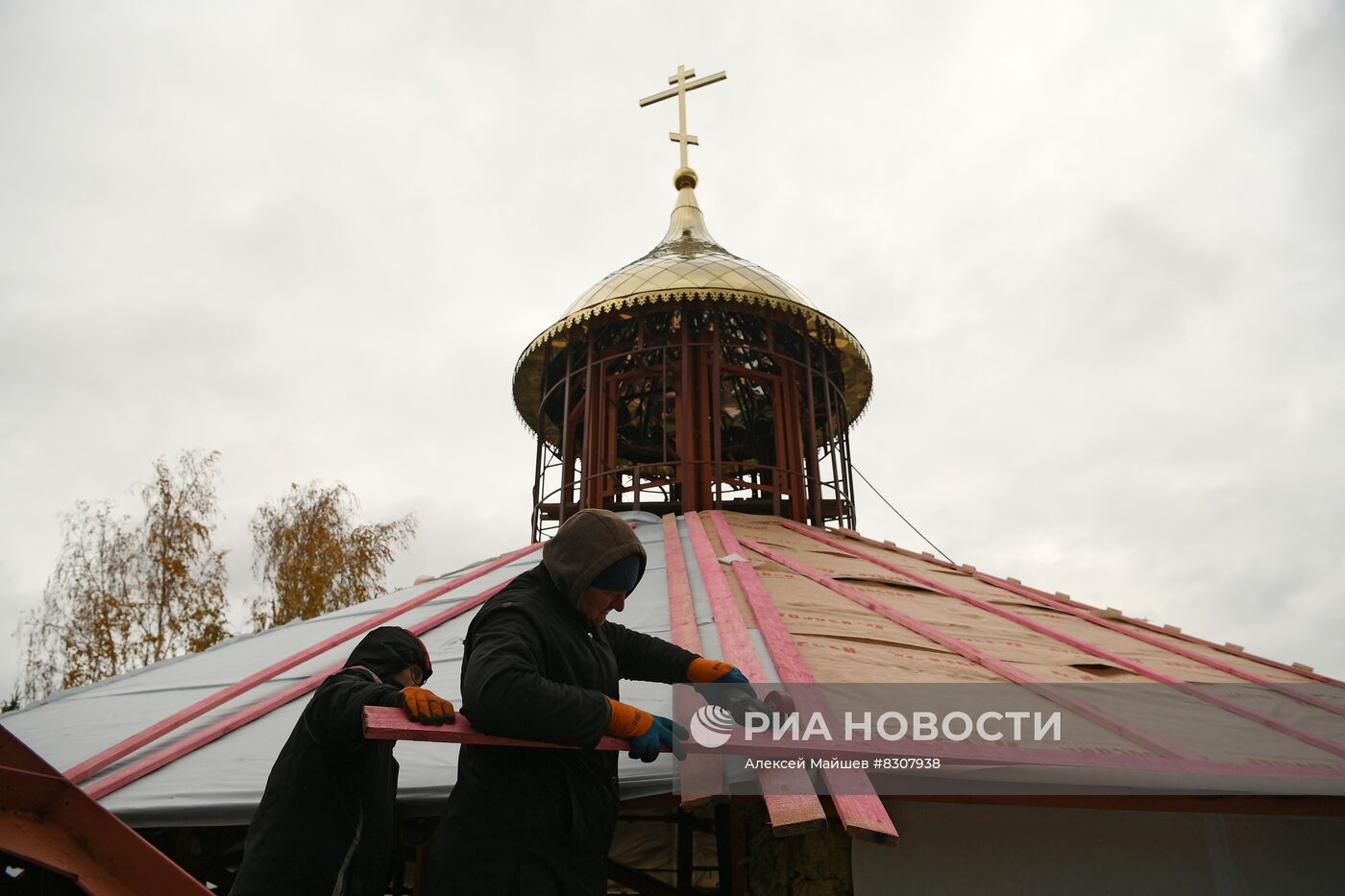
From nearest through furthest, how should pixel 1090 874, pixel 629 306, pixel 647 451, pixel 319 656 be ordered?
1. pixel 1090 874
2. pixel 319 656
3. pixel 629 306
4. pixel 647 451

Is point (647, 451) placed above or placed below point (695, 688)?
above

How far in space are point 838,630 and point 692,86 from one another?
8.30 metres

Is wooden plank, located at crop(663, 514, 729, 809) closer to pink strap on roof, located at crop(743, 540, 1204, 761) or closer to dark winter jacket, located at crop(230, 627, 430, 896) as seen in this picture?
pink strap on roof, located at crop(743, 540, 1204, 761)

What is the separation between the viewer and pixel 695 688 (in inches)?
122

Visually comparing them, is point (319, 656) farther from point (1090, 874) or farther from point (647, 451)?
point (647, 451)

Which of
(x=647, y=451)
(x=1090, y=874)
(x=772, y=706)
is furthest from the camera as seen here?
(x=647, y=451)

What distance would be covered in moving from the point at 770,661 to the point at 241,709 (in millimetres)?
2503

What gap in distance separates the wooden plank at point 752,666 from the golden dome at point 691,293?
221 centimetres

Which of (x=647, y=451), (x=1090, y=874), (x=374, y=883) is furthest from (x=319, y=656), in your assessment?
(x=647, y=451)

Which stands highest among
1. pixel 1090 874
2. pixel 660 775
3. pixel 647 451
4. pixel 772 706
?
pixel 647 451

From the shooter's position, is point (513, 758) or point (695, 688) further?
point (695, 688)

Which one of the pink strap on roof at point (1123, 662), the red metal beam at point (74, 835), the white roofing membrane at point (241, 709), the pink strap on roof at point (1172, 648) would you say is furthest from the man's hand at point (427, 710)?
the pink strap on roof at point (1172, 648)

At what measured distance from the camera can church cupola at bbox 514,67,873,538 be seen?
8430mm

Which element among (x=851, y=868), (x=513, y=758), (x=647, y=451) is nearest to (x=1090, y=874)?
(x=851, y=868)
